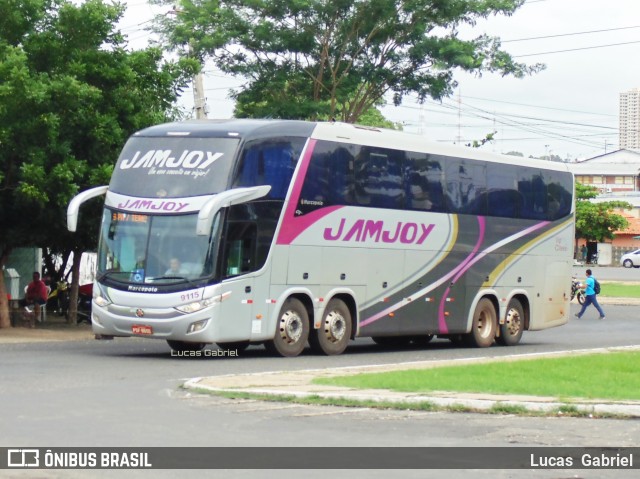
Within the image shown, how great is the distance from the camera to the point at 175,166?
2273 centimetres

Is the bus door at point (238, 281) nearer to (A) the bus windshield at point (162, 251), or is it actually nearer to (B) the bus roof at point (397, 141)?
(A) the bus windshield at point (162, 251)

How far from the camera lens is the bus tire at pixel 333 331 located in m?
24.7

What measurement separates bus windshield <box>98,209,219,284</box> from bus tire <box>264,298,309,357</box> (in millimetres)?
2194

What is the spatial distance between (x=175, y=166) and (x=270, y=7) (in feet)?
44.1

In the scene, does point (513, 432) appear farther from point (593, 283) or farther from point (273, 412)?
point (593, 283)

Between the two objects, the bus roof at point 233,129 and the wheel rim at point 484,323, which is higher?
the bus roof at point 233,129

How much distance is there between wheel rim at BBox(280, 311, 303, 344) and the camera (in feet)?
78.1

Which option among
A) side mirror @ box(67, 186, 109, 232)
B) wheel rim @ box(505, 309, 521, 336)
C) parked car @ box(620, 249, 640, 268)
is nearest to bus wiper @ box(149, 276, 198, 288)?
side mirror @ box(67, 186, 109, 232)

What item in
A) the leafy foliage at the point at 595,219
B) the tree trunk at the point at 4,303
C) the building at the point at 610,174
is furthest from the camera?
the building at the point at 610,174

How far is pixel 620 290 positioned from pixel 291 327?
39.9m

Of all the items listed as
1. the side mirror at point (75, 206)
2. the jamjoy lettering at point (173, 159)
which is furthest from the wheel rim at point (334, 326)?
the side mirror at point (75, 206)

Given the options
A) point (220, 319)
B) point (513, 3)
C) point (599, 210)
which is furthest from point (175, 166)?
point (599, 210)

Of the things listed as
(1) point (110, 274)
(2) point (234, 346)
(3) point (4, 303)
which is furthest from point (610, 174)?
(1) point (110, 274)

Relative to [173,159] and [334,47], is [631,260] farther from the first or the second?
[173,159]
